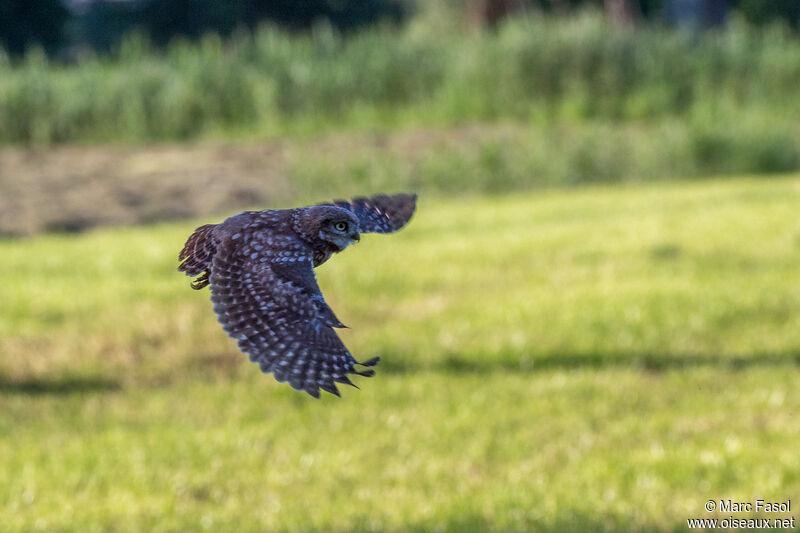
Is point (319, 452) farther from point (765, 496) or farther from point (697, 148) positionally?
point (697, 148)

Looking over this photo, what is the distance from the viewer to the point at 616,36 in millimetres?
21844

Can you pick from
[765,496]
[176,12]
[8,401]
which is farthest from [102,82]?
[176,12]

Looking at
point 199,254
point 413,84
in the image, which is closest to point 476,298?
point 199,254

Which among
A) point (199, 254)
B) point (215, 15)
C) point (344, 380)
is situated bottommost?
point (344, 380)

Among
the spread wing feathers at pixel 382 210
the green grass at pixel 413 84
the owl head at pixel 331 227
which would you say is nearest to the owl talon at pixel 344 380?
the owl head at pixel 331 227

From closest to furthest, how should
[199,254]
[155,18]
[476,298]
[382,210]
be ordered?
1. [199,254]
2. [382,210]
3. [476,298]
4. [155,18]

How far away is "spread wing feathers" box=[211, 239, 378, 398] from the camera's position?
849 mm

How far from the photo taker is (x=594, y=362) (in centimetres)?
926

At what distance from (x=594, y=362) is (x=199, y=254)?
858cm

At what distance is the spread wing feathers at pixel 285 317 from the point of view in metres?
0.85

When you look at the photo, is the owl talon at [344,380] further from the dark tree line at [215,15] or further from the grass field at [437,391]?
the dark tree line at [215,15]

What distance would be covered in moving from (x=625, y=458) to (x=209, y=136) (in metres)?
13.6

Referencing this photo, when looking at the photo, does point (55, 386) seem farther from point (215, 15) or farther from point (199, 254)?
point (215, 15)

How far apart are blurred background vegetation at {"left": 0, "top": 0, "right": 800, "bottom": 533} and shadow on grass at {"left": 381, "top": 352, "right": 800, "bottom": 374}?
0.10 ft
